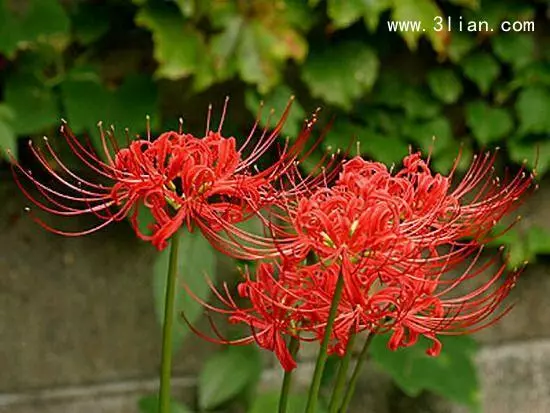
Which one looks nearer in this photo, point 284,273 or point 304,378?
point 284,273

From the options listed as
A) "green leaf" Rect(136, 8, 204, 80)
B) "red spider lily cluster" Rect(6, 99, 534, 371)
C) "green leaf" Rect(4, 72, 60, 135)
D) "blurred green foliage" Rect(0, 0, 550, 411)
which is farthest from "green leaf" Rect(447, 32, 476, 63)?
"red spider lily cluster" Rect(6, 99, 534, 371)

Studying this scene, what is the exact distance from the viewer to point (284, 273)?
573 millimetres

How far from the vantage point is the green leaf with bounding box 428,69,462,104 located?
1.74 meters

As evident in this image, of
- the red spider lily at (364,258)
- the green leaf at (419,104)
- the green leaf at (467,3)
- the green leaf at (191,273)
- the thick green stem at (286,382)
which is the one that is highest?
the green leaf at (467,3)

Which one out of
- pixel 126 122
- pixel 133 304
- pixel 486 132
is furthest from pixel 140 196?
pixel 486 132

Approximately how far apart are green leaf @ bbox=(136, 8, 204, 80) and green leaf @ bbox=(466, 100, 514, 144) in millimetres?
541

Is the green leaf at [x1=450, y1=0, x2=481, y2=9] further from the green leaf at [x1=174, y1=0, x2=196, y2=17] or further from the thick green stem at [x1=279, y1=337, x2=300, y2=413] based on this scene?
the thick green stem at [x1=279, y1=337, x2=300, y2=413]

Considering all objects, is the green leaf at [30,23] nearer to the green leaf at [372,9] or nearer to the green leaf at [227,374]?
the green leaf at [372,9]

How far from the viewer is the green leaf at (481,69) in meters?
1.75

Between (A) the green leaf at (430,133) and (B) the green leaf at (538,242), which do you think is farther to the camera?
(B) the green leaf at (538,242)

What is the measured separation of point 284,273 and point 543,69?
52.3 inches

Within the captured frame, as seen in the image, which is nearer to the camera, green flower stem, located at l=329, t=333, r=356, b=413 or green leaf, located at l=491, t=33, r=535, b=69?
green flower stem, located at l=329, t=333, r=356, b=413

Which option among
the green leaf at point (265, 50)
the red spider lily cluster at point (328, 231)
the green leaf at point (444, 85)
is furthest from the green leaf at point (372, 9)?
the red spider lily cluster at point (328, 231)

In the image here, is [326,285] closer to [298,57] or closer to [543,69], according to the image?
[298,57]
